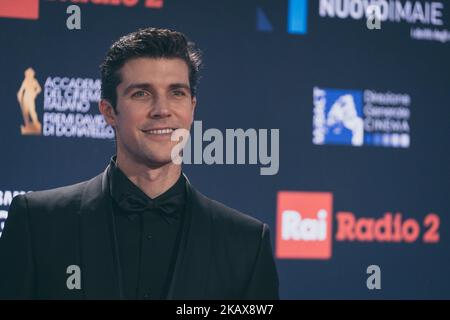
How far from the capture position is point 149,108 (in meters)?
2.62

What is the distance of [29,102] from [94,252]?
2.90 feet

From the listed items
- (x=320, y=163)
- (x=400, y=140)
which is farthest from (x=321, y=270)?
(x=400, y=140)

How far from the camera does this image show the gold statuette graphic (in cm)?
310

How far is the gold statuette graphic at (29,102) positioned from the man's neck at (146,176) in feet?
2.15

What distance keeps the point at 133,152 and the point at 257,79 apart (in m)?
0.97

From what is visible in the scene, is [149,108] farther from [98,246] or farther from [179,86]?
[98,246]

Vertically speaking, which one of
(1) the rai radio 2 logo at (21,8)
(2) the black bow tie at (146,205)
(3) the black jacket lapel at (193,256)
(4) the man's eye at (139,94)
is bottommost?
(3) the black jacket lapel at (193,256)

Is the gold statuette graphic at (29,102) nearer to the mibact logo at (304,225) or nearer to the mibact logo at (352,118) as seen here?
the mibact logo at (304,225)

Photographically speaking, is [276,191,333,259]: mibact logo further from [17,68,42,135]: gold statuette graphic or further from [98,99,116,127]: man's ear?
[17,68,42,135]: gold statuette graphic

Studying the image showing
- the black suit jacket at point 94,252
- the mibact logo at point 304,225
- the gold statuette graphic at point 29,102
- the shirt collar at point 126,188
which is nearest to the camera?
the black suit jacket at point 94,252

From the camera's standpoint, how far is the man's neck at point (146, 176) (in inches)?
102

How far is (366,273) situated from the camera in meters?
3.43

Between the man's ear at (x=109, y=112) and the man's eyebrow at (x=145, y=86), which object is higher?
the man's eyebrow at (x=145, y=86)

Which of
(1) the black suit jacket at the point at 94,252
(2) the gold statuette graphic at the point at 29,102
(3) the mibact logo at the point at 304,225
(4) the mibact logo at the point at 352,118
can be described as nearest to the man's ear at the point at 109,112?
(1) the black suit jacket at the point at 94,252
